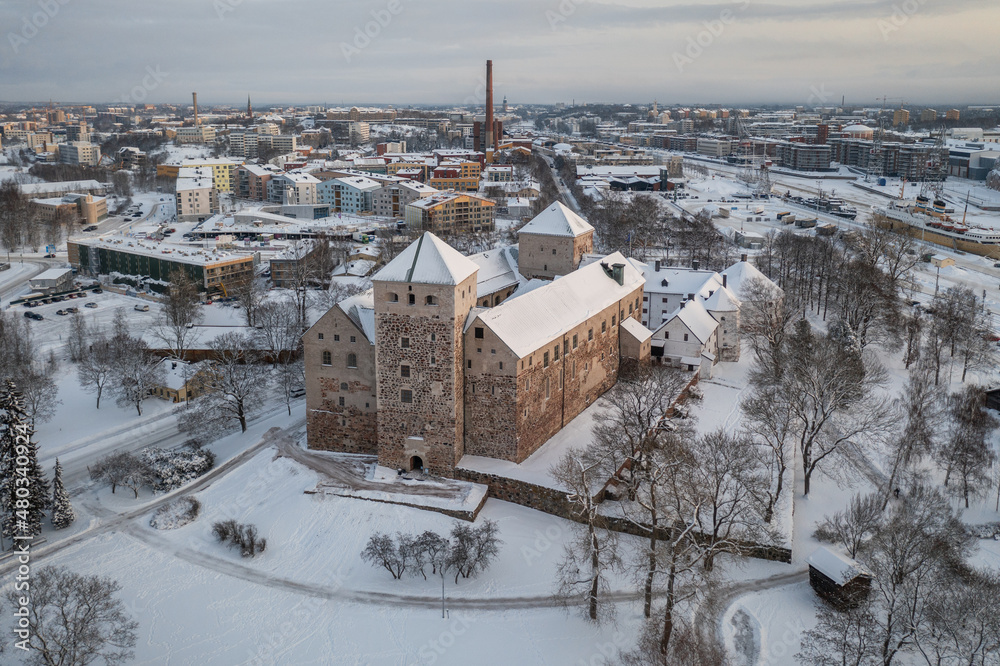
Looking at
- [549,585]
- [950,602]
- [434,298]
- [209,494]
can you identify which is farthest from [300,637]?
[950,602]

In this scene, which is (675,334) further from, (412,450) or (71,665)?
(71,665)

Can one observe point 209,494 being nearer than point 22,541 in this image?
No

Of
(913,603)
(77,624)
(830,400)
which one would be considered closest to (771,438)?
(830,400)

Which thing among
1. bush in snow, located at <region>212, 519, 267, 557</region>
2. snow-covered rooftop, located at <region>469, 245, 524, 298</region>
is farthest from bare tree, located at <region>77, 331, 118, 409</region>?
snow-covered rooftop, located at <region>469, 245, 524, 298</region>

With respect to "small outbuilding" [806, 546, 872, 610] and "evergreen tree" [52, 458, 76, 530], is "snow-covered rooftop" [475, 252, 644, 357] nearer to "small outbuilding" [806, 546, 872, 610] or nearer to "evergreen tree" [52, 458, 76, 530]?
"small outbuilding" [806, 546, 872, 610]

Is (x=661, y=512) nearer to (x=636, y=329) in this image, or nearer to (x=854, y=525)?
(x=854, y=525)

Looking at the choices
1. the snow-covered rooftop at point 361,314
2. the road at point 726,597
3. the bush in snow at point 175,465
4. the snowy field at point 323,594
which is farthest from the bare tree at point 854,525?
the bush in snow at point 175,465
